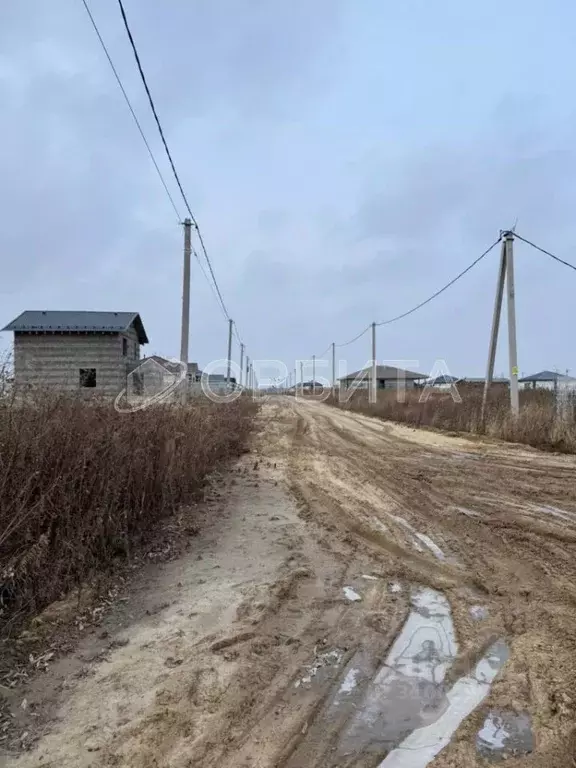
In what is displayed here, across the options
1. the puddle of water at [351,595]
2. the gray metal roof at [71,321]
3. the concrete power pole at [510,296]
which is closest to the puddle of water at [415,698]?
the puddle of water at [351,595]

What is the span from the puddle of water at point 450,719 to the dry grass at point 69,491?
2.39 meters

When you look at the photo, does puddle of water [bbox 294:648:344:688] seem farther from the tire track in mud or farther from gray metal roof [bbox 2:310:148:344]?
gray metal roof [bbox 2:310:148:344]

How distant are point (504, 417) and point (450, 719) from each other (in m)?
13.8

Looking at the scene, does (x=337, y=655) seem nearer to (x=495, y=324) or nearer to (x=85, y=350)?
(x=495, y=324)

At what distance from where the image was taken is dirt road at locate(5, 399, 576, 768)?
226 centimetres

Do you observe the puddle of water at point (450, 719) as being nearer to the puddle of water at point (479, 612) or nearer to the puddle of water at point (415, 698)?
the puddle of water at point (415, 698)

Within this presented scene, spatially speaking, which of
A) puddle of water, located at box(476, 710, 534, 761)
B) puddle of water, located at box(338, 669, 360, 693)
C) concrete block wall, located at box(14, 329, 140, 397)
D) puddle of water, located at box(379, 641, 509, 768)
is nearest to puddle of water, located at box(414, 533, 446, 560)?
puddle of water, located at box(379, 641, 509, 768)

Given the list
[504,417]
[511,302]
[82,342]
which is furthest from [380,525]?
[82,342]

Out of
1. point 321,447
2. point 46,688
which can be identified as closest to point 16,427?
point 46,688

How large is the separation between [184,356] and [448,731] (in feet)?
45.9

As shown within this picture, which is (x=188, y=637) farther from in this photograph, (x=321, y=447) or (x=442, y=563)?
(x=321, y=447)

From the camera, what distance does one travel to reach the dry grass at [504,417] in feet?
41.9

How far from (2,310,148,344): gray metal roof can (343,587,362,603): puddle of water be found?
2492 cm

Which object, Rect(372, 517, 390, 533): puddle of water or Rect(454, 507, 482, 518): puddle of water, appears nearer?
Rect(372, 517, 390, 533): puddle of water
